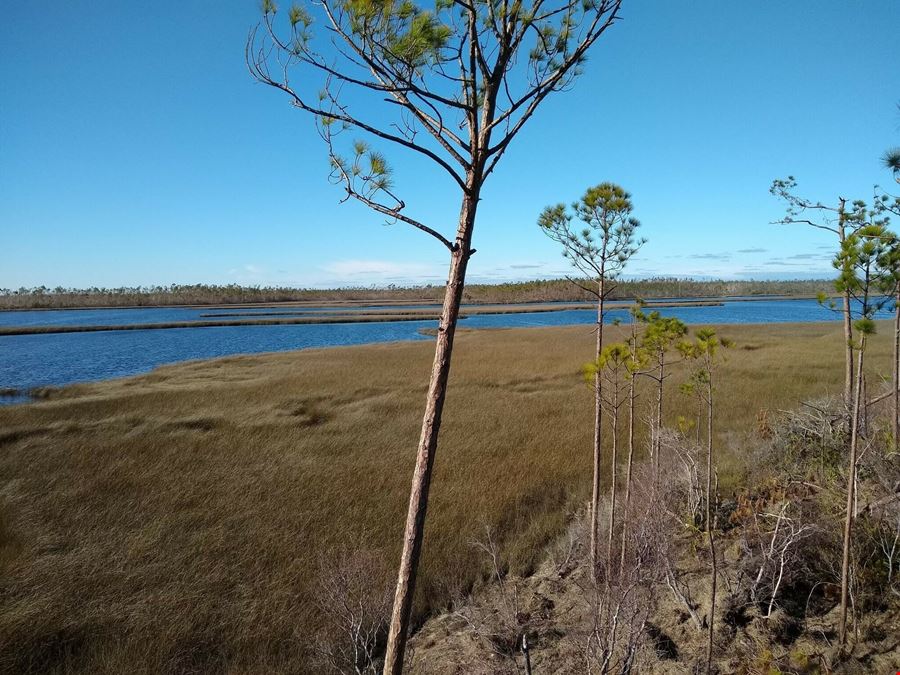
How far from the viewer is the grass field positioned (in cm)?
631

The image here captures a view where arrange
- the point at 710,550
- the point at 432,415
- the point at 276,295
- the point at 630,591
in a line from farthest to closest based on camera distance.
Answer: the point at 276,295 → the point at 710,550 → the point at 630,591 → the point at 432,415

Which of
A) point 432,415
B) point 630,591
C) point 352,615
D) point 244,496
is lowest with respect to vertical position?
point 244,496

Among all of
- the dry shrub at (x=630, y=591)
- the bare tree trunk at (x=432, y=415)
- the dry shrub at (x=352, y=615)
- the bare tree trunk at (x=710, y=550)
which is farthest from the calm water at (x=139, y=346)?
the bare tree trunk at (x=710, y=550)

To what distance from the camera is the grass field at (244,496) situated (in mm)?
6309

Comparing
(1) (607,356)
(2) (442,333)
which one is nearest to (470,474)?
(1) (607,356)

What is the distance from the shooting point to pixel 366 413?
17.8m

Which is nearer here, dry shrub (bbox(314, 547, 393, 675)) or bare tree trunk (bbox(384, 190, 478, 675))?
bare tree trunk (bbox(384, 190, 478, 675))

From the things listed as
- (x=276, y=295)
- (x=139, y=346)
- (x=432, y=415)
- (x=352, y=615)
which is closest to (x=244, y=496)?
(x=352, y=615)

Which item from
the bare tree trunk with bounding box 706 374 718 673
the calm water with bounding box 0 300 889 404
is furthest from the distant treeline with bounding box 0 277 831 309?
the bare tree trunk with bounding box 706 374 718 673

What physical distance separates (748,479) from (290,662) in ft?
29.8

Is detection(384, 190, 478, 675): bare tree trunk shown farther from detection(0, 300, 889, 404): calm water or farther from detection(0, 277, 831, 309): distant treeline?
detection(0, 277, 831, 309): distant treeline

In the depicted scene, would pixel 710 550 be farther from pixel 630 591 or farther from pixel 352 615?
pixel 352 615

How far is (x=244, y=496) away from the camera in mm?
10438

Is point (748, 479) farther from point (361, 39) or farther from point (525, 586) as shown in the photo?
point (361, 39)
